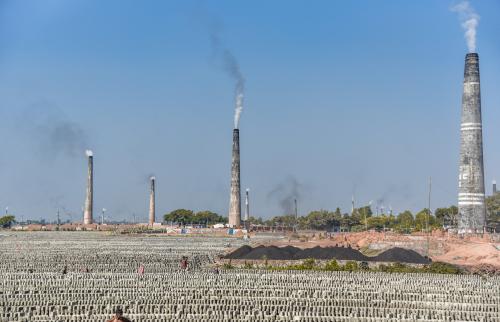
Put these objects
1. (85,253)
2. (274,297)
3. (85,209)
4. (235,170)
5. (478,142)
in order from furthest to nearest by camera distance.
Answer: (85,209) → (235,170) → (478,142) → (85,253) → (274,297)

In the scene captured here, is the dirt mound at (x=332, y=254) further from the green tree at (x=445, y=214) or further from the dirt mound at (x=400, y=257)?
the green tree at (x=445, y=214)

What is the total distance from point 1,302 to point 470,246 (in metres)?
48.6

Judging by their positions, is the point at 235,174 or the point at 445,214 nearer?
the point at 235,174

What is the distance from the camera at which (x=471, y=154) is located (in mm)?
90812

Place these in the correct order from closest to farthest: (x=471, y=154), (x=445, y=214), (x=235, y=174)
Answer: (x=471, y=154) → (x=235, y=174) → (x=445, y=214)

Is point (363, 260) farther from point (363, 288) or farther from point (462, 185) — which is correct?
point (462, 185)

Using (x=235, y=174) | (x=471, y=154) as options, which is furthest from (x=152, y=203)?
(x=471, y=154)

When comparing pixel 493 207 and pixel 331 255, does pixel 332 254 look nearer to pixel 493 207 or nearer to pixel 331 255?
pixel 331 255

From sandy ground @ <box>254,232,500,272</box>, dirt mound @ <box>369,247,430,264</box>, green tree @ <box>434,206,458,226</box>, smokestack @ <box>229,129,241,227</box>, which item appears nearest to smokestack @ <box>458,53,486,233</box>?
sandy ground @ <box>254,232,500,272</box>

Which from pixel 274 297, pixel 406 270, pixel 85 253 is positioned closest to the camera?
pixel 274 297

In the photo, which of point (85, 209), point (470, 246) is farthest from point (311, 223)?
point (470, 246)

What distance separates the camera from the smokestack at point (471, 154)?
89812 millimetres

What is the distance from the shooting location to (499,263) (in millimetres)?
64812

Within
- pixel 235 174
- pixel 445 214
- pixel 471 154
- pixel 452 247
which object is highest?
pixel 235 174
